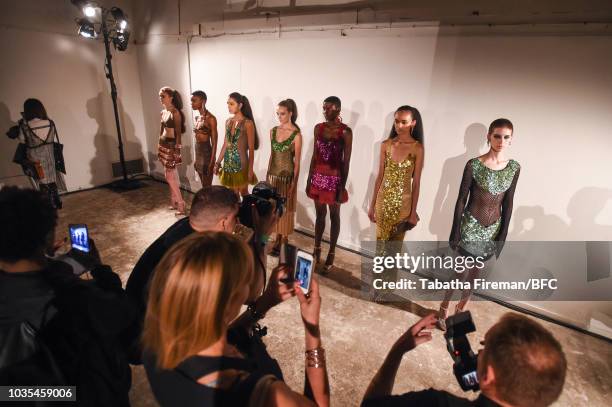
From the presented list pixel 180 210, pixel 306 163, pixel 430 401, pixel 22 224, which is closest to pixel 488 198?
pixel 430 401

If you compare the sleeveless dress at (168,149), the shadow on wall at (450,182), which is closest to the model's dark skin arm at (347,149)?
the shadow on wall at (450,182)

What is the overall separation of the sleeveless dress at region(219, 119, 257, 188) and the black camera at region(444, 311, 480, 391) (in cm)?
320

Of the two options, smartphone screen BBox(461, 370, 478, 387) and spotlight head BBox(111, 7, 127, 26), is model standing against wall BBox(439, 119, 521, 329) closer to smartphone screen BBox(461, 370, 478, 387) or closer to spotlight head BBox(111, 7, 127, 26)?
smartphone screen BBox(461, 370, 478, 387)

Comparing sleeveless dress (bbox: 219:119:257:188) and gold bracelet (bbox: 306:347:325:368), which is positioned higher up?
sleeveless dress (bbox: 219:119:257:188)

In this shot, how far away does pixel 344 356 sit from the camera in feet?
8.12

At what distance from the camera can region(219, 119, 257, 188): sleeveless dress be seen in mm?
3934

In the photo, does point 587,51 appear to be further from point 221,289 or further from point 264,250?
point 221,289

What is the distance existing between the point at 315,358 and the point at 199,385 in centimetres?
42

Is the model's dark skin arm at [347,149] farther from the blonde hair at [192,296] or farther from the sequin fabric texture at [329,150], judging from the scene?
the blonde hair at [192,296]

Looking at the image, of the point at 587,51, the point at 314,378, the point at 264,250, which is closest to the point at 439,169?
the point at 587,51

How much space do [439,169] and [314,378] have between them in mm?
2650

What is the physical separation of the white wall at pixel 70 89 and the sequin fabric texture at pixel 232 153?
10.6 feet

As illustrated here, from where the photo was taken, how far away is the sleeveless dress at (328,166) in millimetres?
3254

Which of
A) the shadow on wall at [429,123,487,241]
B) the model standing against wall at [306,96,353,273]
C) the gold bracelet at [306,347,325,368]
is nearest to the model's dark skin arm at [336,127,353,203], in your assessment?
the model standing against wall at [306,96,353,273]
